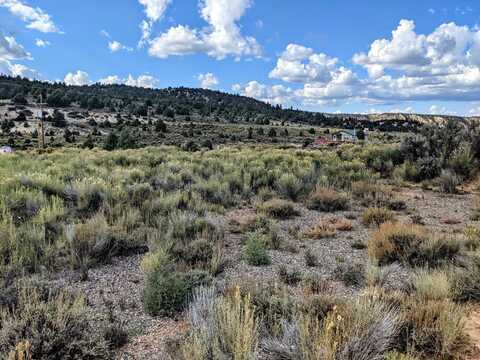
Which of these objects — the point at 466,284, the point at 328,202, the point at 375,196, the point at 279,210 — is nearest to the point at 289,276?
the point at 466,284

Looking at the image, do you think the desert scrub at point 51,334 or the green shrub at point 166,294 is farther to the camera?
the green shrub at point 166,294

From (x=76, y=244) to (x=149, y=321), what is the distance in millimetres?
2603

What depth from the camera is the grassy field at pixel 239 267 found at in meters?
3.38

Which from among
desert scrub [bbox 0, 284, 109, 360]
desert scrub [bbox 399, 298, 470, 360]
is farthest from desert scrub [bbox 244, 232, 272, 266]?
desert scrub [bbox 0, 284, 109, 360]

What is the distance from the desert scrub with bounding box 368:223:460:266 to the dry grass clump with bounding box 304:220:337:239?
3.96 feet

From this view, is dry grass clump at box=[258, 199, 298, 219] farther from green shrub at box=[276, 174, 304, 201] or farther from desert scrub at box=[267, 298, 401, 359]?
desert scrub at box=[267, 298, 401, 359]

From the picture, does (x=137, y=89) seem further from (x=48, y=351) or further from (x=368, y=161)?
(x=48, y=351)

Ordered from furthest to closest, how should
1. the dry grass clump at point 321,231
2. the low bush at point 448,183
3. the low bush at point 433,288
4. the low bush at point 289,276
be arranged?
1. the low bush at point 448,183
2. the dry grass clump at point 321,231
3. the low bush at point 289,276
4. the low bush at point 433,288

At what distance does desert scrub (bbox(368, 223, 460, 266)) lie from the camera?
6.19m

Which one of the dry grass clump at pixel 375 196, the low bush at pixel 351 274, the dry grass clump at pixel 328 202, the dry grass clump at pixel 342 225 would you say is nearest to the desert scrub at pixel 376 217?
the dry grass clump at pixel 342 225

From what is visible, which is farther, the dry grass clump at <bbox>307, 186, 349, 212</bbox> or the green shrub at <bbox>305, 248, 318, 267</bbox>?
the dry grass clump at <bbox>307, 186, 349, 212</bbox>

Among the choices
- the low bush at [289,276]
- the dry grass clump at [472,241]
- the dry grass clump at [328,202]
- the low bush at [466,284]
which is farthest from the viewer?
the dry grass clump at [328,202]

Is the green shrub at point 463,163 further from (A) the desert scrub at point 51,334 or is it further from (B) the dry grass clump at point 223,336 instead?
(A) the desert scrub at point 51,334

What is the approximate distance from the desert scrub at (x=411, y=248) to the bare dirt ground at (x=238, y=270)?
13.1 inches
